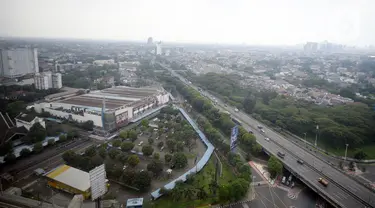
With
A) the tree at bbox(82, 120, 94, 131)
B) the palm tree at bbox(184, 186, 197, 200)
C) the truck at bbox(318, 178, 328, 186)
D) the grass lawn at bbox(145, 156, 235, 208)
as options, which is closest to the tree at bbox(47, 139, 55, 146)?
the tree at bbox(82, 120, 94, 131)

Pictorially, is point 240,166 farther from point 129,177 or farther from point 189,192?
point 129,177

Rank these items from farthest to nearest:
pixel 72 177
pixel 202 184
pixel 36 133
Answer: pixel 36 133, pixel 202 184, pixel 72 177

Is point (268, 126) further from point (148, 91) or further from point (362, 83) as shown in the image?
point (362, 83)

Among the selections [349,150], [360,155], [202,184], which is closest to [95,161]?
[202,184]

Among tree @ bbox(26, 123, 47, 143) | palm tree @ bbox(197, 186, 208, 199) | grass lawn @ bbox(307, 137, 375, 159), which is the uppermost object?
tree @ bbox(26, 123, 47, 143)

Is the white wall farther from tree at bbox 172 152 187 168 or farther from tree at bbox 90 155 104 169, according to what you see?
tree at bbox 172 152 187 168

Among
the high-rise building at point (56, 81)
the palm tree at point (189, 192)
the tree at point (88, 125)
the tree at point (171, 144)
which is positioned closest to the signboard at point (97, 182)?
the palm tree at point (189, 192)
